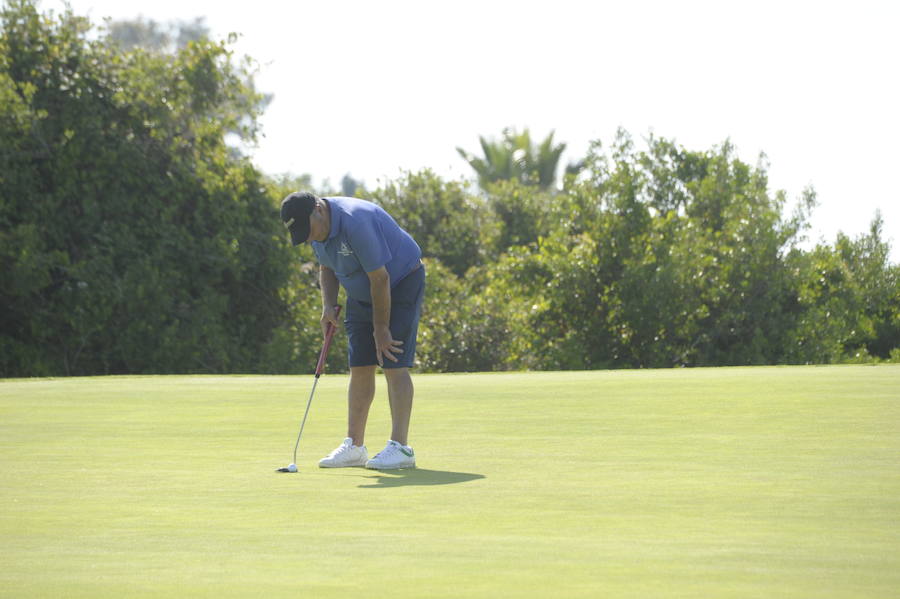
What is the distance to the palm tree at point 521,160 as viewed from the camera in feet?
181

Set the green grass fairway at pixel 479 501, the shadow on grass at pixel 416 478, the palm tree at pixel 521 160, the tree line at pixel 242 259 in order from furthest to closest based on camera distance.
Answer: the palm tree at pixel 521 160, the tree line at pixel 242 259, the shadow on grass at pixel 416 478, the green grass fairway at pixel 479 501

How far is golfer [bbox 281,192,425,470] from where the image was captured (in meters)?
7.32

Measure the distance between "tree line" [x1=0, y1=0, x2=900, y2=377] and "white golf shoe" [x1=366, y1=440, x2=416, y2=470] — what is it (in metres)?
18.7

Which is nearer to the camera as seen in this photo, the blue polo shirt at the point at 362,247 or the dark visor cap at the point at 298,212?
the dark visor cap at the point at 298,212

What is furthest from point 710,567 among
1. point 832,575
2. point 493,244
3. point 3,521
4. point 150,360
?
point 493,244

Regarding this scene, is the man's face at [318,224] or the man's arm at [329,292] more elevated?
the man's face at [318,224]

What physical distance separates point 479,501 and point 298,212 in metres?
2.25

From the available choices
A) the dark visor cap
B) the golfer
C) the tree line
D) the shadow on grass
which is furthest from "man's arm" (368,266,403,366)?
the tree line

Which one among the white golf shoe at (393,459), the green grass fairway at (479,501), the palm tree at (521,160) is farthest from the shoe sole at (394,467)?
the palm tree at (521,160)

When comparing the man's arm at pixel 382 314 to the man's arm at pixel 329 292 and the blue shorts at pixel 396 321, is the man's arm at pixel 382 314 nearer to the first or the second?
the blue shorts at pixel 396 321

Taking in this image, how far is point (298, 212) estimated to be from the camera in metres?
7.23

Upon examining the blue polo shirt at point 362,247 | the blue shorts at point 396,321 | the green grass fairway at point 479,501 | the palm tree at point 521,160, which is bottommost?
the green grass fairway at point 479,501

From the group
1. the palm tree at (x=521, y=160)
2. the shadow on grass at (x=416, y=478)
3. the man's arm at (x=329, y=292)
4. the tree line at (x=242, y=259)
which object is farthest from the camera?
the palm tree at (x=521, y=160)

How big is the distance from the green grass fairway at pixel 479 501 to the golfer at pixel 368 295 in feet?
0.82
